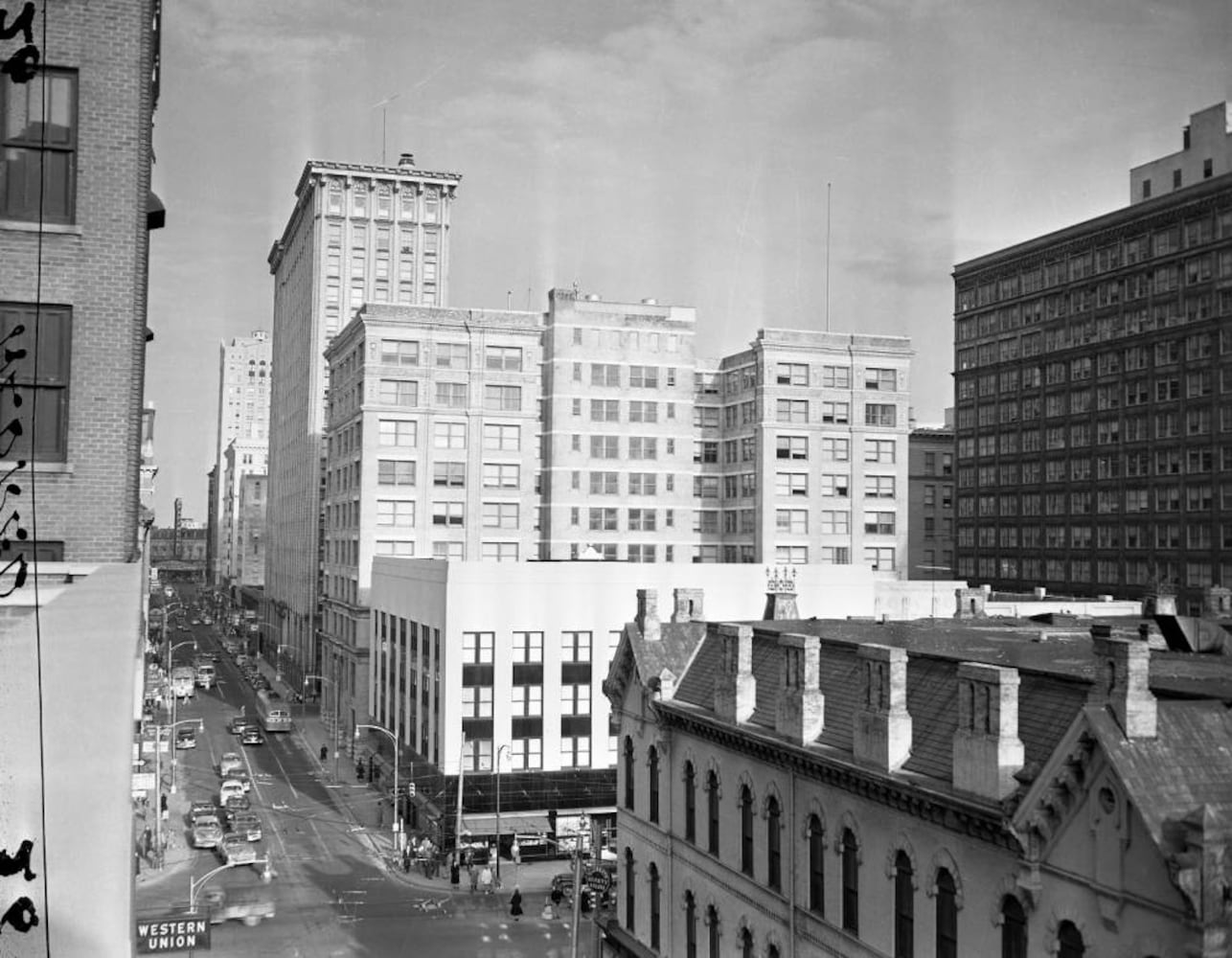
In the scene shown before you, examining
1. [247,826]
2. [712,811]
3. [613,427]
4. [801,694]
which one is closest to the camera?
[801,694]

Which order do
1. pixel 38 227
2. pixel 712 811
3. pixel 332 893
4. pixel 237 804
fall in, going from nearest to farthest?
1. pixel 38 227
2. pixel 712 811
3. pixel 332 893
4. pixel 237 804

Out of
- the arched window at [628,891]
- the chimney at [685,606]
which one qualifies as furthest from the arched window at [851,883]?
the chimney at [685,606]

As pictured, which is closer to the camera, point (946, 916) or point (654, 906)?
point (946, 916)

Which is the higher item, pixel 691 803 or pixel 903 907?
pixel 903 907

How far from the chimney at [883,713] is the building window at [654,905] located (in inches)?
544

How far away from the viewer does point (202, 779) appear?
77.0 metres

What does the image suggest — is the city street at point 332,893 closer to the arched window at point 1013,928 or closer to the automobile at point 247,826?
the automobile at point 247,826

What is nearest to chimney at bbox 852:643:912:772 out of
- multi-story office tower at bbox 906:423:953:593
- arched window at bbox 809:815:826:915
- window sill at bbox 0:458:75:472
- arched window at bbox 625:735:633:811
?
arched window at bbox 809:815:826:915

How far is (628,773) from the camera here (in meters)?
41.0

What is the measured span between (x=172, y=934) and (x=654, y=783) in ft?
47.9

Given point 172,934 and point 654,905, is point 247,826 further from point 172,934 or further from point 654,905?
point 654,905

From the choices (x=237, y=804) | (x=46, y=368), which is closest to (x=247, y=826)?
(x=237, y=804)

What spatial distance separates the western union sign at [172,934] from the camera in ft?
114

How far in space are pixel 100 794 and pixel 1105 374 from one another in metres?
99.5
